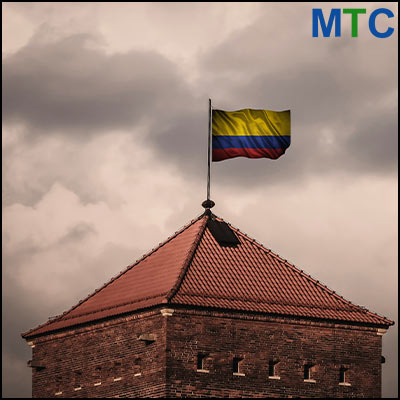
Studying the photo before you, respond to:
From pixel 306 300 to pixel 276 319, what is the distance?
1.95m

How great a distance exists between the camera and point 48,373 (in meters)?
84.8

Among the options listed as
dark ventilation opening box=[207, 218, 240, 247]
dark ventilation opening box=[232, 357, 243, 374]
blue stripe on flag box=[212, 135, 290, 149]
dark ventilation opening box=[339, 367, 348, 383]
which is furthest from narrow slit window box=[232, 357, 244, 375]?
blue stripe on flag box=[212, 135, 290, 149]

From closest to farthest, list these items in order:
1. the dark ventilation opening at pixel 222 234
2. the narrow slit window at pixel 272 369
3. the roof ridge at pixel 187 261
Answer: the roof ridge at pixel 187 261, the narrow slit window at pixel 272 369, the dark ventilation opening at pixel 222 234

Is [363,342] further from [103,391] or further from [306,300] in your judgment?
[103,391]

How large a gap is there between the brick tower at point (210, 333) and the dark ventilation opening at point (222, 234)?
0.04 metres

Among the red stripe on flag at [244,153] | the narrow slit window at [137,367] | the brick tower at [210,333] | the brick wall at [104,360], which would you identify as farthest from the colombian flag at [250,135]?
the narrow slit window at [137,367]

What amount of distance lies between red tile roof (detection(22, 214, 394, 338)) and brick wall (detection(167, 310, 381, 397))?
21.9 inches

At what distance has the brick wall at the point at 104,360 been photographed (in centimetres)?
8031

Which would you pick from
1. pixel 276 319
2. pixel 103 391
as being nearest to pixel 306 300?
pixel 276 319

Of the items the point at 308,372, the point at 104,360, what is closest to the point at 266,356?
the point at 308,372

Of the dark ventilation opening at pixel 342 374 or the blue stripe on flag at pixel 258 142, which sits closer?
the dark ventilation opening at pixel 342 374

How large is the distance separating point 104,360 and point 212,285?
15.0 feet

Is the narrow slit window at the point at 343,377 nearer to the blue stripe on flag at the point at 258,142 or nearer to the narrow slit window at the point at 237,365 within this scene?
the narrow slit window at the point at 237,365

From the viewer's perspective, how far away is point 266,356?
267ft
